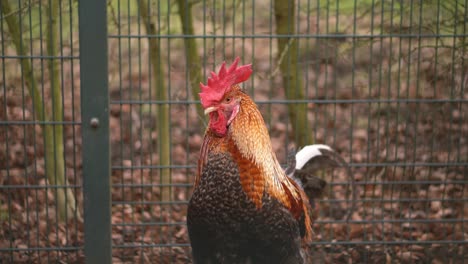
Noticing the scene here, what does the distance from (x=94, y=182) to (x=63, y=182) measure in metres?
1.55

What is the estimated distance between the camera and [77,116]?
28.0ft

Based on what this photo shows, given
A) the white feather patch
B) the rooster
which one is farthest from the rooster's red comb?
the white feather patch

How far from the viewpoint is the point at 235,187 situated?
4055 mm

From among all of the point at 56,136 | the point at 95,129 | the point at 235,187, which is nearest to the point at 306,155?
the point at 235,187

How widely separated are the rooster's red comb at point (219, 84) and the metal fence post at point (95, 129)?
0.84 metres

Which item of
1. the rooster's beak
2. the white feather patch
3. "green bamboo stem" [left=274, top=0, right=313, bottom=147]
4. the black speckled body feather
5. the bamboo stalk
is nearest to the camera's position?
the rooster's beak

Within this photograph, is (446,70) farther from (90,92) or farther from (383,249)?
(90,92)

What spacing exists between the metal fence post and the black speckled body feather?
2.58 feet

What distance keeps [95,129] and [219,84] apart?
3.27 ft

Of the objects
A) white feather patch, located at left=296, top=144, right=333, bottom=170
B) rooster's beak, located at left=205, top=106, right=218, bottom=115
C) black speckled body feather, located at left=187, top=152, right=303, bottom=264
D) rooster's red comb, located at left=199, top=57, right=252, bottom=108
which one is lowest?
black speckled body feather, located at left=187, top=152, right=303, bottom=264

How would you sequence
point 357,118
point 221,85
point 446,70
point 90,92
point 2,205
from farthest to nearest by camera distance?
point 357,118 < point 2,205 < point 446,70 < point 90,92 < point 221,85

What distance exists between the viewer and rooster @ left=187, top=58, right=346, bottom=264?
159 inches

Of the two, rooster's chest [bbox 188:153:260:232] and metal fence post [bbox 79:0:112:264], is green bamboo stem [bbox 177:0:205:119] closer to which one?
metal fence post [bbox 79:0:112:264]

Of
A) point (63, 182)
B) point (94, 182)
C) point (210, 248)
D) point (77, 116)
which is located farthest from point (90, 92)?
point (77, 116)
